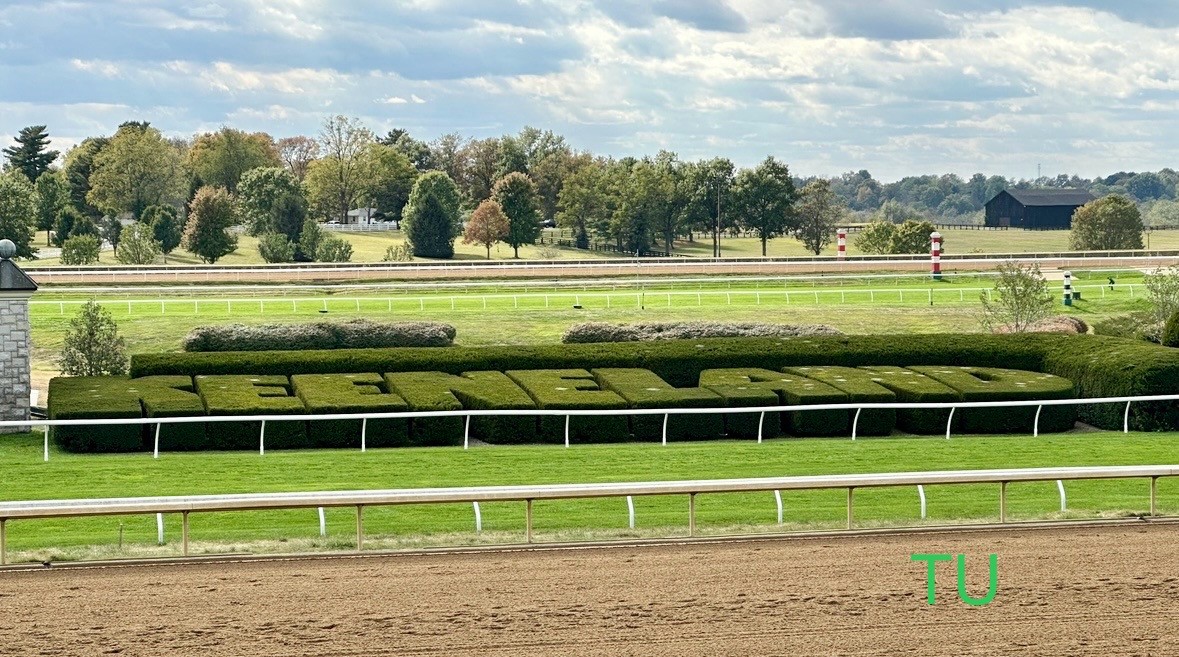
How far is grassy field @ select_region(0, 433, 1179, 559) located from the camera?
11.5 meters

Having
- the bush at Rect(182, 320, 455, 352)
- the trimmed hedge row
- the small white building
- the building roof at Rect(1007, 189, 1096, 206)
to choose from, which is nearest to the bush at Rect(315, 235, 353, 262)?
the small white building

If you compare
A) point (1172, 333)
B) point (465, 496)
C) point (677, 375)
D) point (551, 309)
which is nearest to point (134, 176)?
point (551, 309)

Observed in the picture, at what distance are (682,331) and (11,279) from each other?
9.93 m

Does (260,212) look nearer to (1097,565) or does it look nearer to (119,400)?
(119,400)

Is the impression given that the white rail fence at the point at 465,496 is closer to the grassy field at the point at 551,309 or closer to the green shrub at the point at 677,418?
the green shrub at the point at 677,418

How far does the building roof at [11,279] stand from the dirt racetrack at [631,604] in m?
8.65

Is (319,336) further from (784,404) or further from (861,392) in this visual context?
(861,392)

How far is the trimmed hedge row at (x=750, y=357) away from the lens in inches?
768

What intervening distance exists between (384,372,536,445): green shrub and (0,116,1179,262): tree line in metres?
37.3

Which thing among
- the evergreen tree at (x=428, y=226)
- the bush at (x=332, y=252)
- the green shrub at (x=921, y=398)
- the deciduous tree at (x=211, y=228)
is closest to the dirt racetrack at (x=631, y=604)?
the green shrub at (x=921, y=398)

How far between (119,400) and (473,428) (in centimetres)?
393

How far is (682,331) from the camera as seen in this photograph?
930 inches

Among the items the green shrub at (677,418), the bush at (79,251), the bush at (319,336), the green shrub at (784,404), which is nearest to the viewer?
the green shrub at (677,418)

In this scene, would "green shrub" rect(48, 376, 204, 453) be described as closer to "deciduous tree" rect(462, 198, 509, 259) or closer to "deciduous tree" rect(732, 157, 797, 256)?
"deciduous tree" rect(462, 198, 509, 259)
